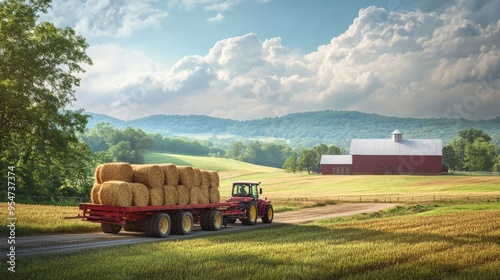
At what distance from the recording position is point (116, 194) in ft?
67.8

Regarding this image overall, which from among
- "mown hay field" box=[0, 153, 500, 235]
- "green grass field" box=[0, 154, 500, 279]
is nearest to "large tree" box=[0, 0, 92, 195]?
"green grass field" box=[0, 154, 500, 279]

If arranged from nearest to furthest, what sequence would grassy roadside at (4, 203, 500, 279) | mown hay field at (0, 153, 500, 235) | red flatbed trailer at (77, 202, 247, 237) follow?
grassy roadside at (4, 203, 500, 279), red flatbed trailer at (77, 202, 247, 237), mown hay field at (0, 153, 500, 235)

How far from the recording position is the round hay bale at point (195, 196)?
24.2 m

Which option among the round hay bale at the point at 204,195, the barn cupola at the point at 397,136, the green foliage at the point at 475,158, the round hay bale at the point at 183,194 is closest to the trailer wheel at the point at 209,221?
the round hay bale at the point at 204,195

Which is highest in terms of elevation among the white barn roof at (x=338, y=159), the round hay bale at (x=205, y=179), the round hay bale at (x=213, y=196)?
the white barn roof at (x=338, y=159)

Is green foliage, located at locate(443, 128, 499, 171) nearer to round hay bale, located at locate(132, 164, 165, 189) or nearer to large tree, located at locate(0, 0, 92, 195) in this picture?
large tree, located at locate(0, 0, 92, 195)

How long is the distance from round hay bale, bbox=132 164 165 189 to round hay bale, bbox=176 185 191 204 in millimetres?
1186

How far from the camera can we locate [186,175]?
78.9 ft

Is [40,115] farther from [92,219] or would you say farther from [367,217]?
[367,217]

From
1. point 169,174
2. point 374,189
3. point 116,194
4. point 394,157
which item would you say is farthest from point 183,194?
point 394,157

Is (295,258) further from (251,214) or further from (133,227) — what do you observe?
(251,214)

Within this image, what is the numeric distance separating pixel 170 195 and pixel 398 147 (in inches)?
3967

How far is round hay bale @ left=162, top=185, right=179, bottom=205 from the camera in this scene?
22734mm

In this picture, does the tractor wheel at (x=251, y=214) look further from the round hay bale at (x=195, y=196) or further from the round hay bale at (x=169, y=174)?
the round hay bale at (x=169, y=174)
